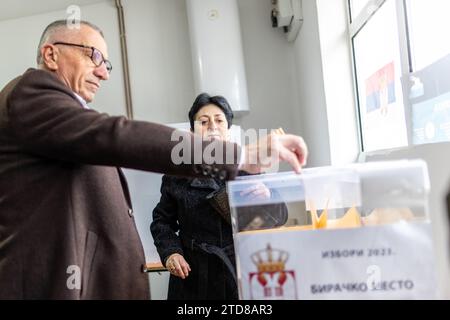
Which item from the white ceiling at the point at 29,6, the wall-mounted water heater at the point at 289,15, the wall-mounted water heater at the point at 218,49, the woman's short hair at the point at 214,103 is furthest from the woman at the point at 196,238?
the white ceiling at the point at 29,6

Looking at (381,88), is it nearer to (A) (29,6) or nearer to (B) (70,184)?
(B) (70,184)

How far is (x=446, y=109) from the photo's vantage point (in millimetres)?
1094

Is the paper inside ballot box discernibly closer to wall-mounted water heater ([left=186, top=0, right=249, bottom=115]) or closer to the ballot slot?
the ballot slot

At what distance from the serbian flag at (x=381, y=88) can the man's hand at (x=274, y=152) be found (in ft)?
3.83

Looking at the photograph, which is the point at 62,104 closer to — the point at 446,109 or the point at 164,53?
the point at 446,109

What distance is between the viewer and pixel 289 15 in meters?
2.45

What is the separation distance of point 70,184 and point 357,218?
0.48 meters

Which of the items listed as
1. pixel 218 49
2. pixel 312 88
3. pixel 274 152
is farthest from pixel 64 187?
pixel 218 49

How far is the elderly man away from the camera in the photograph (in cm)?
62

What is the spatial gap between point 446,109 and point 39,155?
1009 millimetres

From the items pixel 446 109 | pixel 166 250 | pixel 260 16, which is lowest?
pixel 166 250

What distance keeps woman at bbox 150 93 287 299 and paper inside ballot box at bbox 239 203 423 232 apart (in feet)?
2.30
